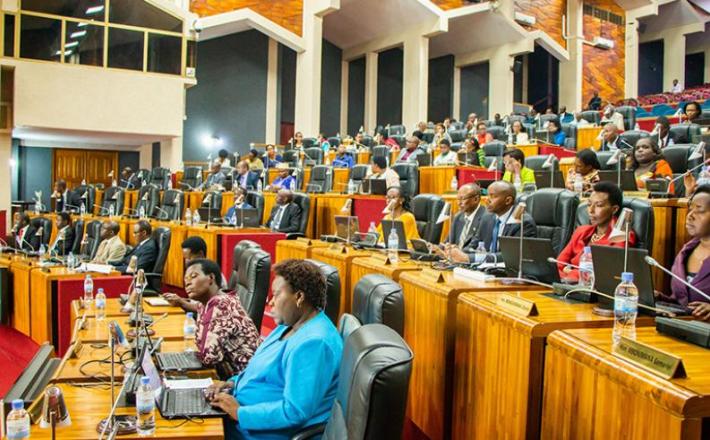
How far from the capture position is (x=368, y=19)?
14.7 meters

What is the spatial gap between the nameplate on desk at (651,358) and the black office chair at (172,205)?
713cm

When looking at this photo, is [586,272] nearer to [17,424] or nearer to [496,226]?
[496,226]

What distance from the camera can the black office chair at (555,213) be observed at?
3.38 metres

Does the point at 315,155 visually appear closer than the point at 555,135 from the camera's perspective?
No

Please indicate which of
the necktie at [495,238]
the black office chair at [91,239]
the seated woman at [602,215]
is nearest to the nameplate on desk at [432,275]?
the seated woman at [602,215]

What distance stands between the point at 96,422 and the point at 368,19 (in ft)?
45.8

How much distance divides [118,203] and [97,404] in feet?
27.4

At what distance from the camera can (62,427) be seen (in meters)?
1.72

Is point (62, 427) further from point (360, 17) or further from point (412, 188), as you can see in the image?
point (360, 17)

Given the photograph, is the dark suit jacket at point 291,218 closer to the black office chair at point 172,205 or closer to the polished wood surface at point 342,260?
the black office chair at point 172,205

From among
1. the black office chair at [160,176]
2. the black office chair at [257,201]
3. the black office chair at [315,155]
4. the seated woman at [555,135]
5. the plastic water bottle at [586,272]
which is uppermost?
the seated woman at [555,135]

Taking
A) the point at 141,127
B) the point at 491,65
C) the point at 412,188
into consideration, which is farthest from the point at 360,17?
the point at 412,188

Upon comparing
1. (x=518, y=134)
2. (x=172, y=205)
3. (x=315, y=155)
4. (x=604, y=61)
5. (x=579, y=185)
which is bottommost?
(x=172, y=205)

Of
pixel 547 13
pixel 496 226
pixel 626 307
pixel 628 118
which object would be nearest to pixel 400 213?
pixel 496 226
